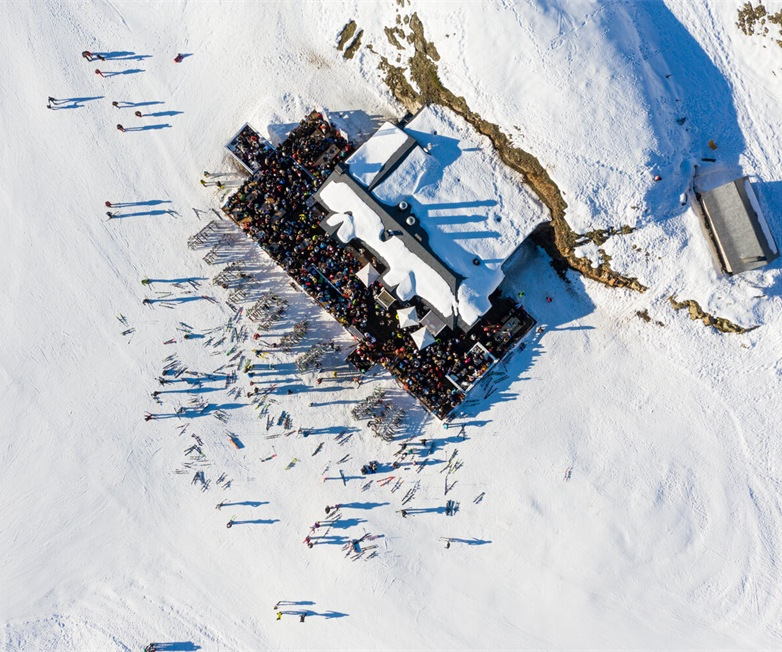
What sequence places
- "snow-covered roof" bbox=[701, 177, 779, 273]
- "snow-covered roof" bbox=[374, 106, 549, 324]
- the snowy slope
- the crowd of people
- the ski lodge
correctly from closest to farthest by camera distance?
"snow-covered roof" bbox=[701, 177, 779, 273] < the ski lodge < "snow-covered roof" bbox=[374, 106, 549, 324] < the snowy slope < the crowd of people

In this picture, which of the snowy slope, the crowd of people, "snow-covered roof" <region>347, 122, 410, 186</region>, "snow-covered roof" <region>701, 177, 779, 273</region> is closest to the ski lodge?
"snow-covered roof" <region>347, 122, 410, 186</region>

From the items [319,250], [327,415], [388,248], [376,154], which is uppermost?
[376,154]

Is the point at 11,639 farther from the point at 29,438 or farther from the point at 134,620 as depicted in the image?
the point at 29,438

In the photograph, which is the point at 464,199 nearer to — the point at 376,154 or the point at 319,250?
the point at 376,154

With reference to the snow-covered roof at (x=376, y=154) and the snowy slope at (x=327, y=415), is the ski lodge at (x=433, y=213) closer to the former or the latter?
the snow-covered roof at (x=376, y=154)

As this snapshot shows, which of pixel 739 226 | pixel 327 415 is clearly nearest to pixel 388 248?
pixel 327 415

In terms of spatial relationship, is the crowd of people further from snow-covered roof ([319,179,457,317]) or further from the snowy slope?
snow-covered roof ([319,179,457,317])

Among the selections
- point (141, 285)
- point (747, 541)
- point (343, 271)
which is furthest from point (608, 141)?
point (141, 285)

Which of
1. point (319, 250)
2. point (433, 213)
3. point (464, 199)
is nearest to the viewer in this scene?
point (433, 213)
